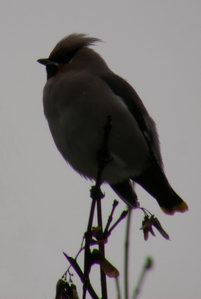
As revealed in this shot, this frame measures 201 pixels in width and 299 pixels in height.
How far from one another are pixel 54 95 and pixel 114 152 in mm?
527

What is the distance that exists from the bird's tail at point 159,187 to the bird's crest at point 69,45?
1.06 meters

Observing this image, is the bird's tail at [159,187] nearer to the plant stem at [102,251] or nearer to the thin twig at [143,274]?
the plant stem at [102,251]

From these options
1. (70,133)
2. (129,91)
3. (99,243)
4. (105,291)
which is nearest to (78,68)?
(129,91)

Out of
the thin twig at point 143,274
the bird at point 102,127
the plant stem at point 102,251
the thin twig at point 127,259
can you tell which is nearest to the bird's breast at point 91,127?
the bird at point 102,127

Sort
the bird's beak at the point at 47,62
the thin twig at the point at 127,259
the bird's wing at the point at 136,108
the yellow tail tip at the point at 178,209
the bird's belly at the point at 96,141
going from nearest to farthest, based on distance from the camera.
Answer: the thin twig at the point at 127,259, the bird's belly at the point at 96,141, the yellow tail tip at the point at 178,209, the bird's wing at the point at 136,108, the bird's beak at the point at 47,62

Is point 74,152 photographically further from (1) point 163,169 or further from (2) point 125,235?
(2) point 125,235

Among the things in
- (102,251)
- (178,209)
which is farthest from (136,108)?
(102,251)

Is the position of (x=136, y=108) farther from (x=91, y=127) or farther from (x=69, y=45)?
(x=69, y=45)

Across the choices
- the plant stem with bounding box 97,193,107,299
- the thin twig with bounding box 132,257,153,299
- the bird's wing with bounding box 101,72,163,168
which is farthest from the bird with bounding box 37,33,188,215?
the thin twig with bounding box 132,257,153,299

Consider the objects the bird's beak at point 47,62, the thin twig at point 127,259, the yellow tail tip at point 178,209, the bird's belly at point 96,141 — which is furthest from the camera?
the bird's beak at point 47,62

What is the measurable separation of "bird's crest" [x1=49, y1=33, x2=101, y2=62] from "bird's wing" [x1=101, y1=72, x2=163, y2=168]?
40cm

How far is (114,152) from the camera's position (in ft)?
11.6

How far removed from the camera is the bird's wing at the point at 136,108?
3801 mm

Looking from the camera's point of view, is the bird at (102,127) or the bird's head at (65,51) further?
the bird's head at (65,51)
